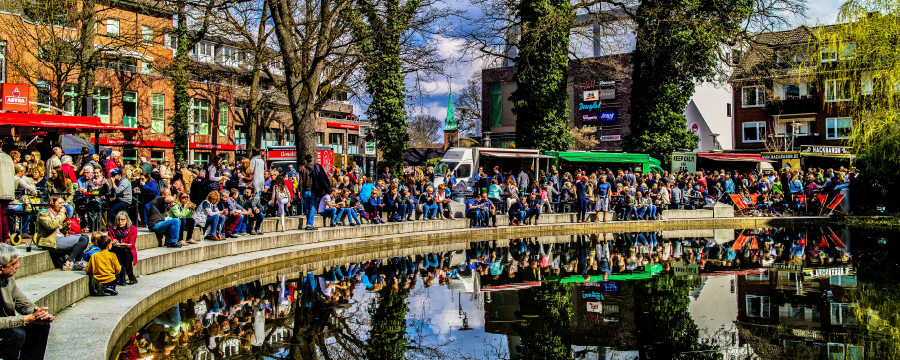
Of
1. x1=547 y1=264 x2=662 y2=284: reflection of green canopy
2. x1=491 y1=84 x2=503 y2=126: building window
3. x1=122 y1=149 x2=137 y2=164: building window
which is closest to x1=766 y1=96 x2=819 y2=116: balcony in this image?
x1=491 y1=84 x2=503 y2=126: building window

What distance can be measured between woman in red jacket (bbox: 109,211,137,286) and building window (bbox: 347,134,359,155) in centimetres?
5823

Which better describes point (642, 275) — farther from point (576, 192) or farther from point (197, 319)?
point (576, 192)

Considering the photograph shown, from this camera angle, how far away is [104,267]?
8281mm

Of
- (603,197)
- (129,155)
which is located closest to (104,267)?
(603,197)

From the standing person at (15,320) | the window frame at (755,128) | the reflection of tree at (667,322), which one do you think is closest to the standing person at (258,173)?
the reflection of tree at (667,322)

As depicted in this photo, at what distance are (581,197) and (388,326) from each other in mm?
14277

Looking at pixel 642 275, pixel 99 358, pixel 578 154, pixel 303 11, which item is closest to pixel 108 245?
pixel 99 358

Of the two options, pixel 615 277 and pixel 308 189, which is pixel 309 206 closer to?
pixel 308 189

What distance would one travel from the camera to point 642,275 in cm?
1193

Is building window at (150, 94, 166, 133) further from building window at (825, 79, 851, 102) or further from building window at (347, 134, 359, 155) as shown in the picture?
building window at (825, 79, 851, 102)

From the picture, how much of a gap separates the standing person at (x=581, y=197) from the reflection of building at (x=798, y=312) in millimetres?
9010

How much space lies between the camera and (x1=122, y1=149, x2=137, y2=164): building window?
39513 millimetres

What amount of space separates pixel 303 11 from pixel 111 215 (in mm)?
9593

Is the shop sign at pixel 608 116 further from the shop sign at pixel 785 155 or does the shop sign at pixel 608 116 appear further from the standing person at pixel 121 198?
the standing person at pixel 121 198
